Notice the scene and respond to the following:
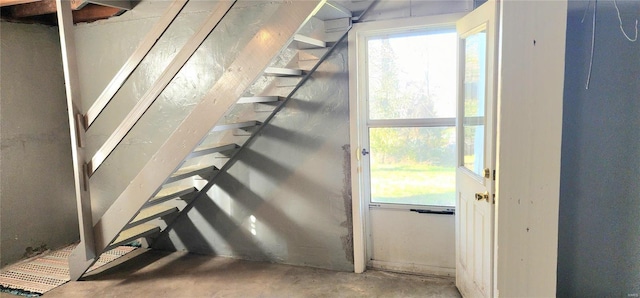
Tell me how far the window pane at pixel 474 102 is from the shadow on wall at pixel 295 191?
2.90ft

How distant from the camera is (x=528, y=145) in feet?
5.99

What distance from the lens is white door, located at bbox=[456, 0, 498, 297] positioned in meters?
2.03

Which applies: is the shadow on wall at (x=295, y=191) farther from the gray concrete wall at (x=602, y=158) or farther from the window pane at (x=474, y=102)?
the gray concrete wall at (x=602, y=158)

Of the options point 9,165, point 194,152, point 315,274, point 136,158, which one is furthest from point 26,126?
point 315,274

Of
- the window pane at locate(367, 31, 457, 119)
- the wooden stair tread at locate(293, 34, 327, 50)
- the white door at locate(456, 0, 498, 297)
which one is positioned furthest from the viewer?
the window pane at locate(367, 31, 457, 119)

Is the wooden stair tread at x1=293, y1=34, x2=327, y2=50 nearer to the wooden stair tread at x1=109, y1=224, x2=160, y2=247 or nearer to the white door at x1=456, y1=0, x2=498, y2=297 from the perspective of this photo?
the white door at x1=456, y1=0, x2=498, y2=297

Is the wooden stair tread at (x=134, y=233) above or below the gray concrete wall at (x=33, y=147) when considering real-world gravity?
below

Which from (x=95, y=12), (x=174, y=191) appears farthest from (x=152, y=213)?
(x=95, y=12)

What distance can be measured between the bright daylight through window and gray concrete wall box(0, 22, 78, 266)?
307cm

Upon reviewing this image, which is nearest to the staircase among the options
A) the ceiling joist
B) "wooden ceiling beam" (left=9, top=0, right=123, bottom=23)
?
the ceiling joist

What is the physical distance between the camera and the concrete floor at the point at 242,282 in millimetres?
2834

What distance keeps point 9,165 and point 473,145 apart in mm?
3882

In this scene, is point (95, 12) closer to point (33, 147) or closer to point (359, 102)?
point (33, 147)

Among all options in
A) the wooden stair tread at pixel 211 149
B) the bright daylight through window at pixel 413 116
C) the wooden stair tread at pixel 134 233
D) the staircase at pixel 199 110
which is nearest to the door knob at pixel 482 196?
the bright daylight through window at pixel 413 116
